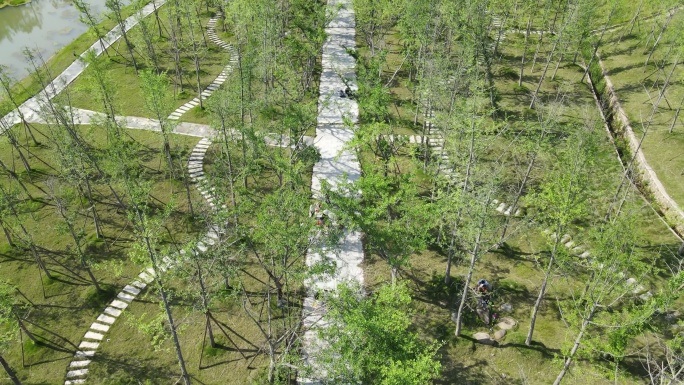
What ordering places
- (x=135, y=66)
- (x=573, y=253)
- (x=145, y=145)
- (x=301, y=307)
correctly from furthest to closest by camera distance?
(x=135, y=66) → (x=145, y=145) → (x=573, y=253) → (x=301, y=307)

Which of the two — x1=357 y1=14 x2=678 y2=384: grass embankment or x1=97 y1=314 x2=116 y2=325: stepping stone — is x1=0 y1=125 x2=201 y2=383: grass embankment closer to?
x1=97 y1=314 x2=116 y2=325: stepping stone

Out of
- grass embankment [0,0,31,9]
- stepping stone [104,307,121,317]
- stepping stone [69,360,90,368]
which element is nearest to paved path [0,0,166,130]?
stepping stone [104,307,121,317]

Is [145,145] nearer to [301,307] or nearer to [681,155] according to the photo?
[301,307]

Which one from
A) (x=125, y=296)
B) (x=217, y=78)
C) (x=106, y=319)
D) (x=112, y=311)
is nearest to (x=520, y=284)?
(x=125, y=296)

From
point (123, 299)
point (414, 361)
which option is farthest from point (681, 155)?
point (123, 299)

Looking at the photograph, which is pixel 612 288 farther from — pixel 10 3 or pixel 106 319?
pixel 10 3
